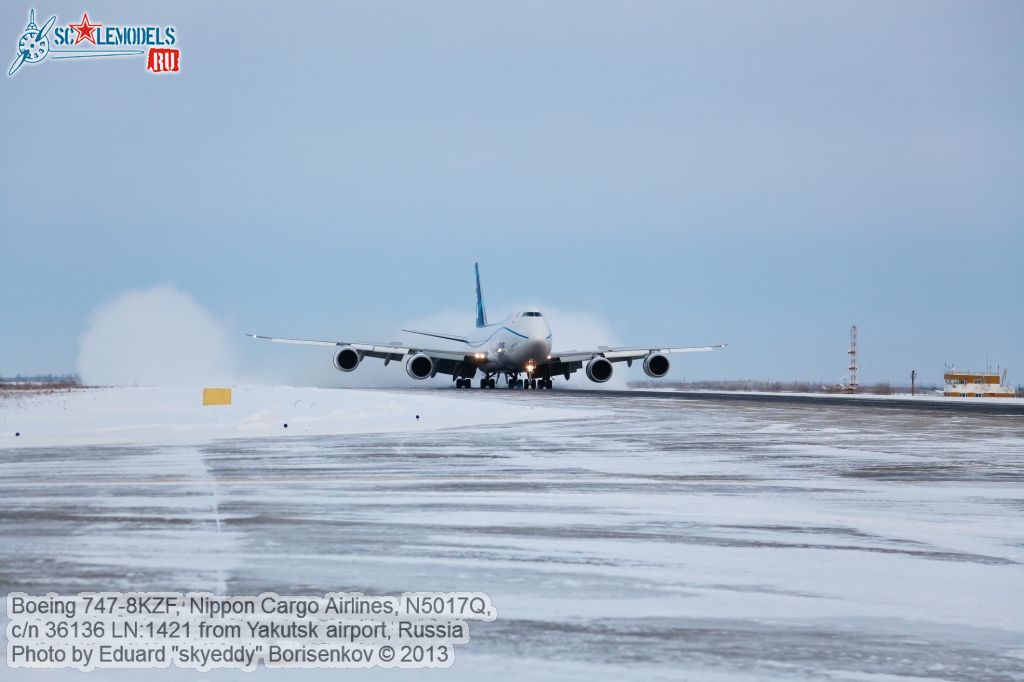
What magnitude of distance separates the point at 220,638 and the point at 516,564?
278 centimetres

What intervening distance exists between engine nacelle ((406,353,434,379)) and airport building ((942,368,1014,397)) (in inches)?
1412

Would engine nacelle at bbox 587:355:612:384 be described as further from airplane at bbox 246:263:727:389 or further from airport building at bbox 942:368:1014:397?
airport building at bbox 942:368:1014:397

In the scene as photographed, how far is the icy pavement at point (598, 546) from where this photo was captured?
5559 mm

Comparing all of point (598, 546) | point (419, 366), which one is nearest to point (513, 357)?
point (419, 366)

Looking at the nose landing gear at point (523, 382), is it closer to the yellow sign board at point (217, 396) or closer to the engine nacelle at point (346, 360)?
the engine nacelle at point (346, 360)

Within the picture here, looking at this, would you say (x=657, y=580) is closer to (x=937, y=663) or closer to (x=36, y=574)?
(x=937, y=663)

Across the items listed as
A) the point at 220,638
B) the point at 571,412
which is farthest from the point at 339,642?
the point at 571,412

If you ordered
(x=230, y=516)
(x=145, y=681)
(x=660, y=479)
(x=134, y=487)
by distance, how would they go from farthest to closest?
1. (x=660, y=479)
2. (x=134, y=487)
3. (x=230, y=516)
4. (x=145, y=681)

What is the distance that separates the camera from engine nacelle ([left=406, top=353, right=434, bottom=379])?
6003 cm

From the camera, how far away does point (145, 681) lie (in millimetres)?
5008

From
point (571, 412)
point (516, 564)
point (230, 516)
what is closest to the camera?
point (516, 564)

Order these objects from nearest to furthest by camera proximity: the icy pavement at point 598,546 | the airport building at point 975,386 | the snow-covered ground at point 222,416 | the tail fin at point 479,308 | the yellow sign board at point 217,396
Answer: the icy pavement at point 598,546
the snow-covered ground at point 222,416
the yellow sign board at point 217,396
the airport building at point 975,386
the tail fin at point 479,308

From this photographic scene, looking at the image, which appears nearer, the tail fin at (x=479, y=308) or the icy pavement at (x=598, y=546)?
the icy pavement at (x=598, y=546)

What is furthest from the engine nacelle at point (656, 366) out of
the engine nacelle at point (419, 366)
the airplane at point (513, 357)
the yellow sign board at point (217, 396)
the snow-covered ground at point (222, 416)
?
the yellow sign board at point (217, 396)
